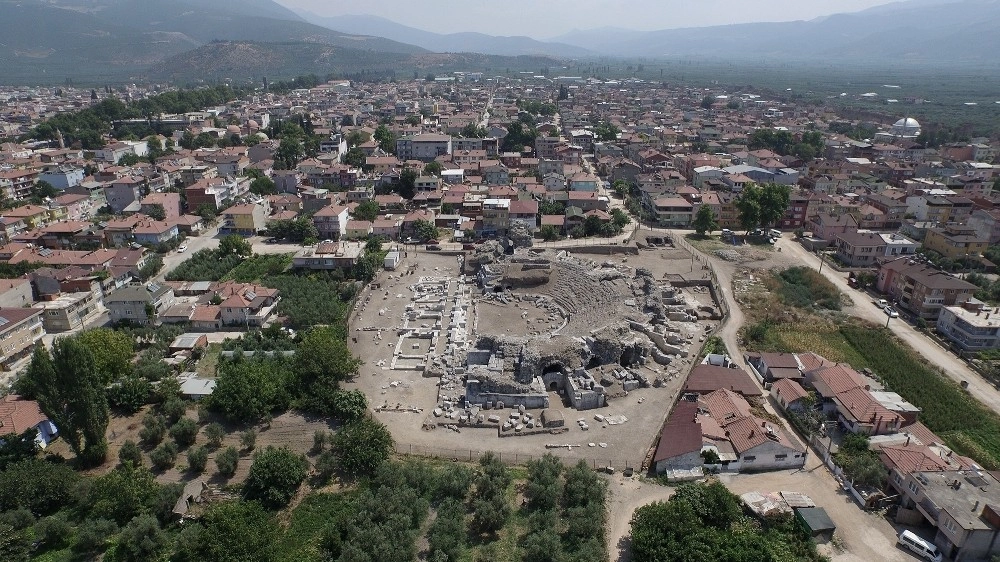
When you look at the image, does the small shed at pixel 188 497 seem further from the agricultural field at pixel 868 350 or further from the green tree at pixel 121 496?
the agricultural field at pixel 868 350

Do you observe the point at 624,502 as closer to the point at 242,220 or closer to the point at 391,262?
the point at 391,262

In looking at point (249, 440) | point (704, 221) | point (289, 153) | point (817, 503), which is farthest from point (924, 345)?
point (289, 153)

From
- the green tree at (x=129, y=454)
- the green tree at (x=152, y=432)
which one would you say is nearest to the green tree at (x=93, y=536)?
the green tree at (x=129, y=454)

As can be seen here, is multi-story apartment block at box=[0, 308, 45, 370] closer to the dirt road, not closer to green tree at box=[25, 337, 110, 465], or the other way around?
green tree at box=[25, 337, 110, 465]

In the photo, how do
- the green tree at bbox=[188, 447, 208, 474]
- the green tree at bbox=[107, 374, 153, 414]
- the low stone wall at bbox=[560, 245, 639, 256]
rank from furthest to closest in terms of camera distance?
the low stone wall at bbox=[560, 245, 639, 256] < the green tree at bbox=[107, 374, 153, 414] < the green tree at bbox=[188, 447, 208, 474]

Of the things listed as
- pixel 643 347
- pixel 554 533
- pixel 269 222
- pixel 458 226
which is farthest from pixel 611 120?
pixel 554 533

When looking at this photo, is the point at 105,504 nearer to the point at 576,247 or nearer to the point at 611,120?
the point at 576,247

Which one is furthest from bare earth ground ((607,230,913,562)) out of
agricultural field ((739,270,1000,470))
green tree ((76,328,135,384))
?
green tree ((76,328,135,384))
